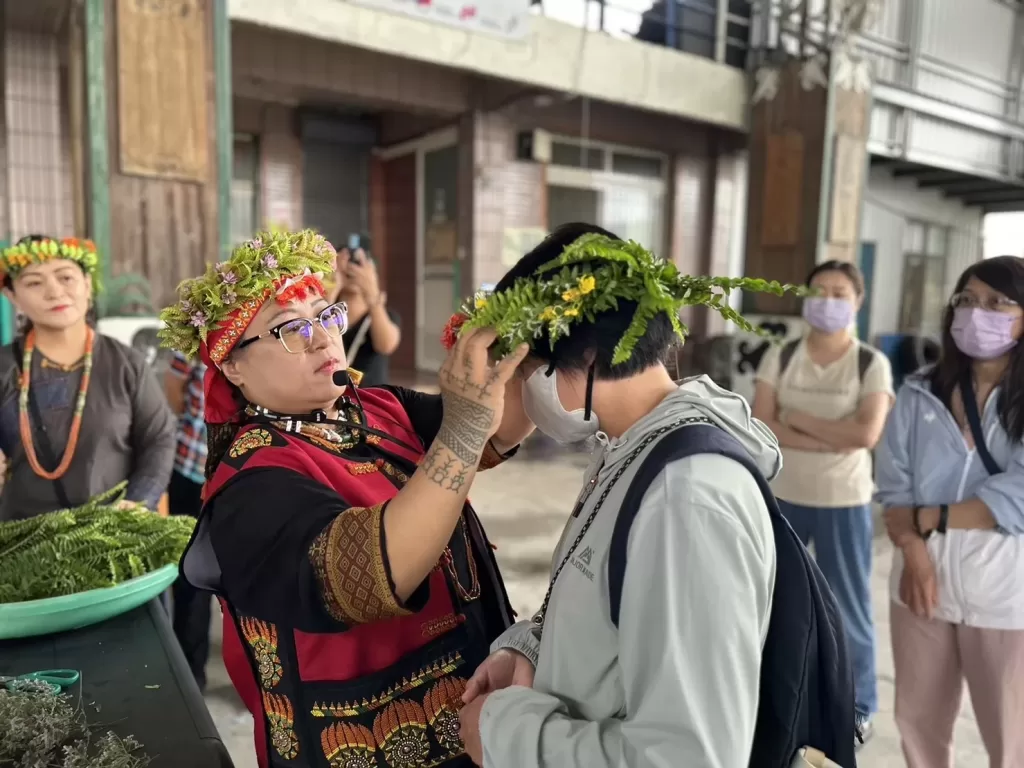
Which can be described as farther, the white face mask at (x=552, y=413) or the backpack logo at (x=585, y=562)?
the white face mask at (x=552, y=413)

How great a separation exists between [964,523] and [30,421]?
2617mm

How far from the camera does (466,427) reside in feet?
3.22

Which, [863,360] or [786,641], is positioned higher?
[863,360]

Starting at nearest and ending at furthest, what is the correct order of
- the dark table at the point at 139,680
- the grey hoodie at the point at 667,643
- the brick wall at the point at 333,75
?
the grey hoodie at the point at 667,643 < the dark table at the point at 139,680 < the brick wall at the point at 333,75

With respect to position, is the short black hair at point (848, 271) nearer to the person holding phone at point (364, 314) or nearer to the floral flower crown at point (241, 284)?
the person holding phone at point (364, 314)

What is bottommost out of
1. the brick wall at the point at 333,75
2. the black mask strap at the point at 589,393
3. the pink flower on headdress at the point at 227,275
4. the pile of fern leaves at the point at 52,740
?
the pile of fern leaves at the point at 52,740

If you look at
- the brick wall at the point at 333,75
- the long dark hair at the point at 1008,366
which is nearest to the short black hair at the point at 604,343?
the long dark hair at the point at 1008,366

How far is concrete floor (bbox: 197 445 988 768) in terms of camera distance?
2553 millimetres

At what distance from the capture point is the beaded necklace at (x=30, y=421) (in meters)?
2.17

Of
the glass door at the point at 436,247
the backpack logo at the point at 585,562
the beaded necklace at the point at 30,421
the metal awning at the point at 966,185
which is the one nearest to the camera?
the backpack logo at the point at 585,562

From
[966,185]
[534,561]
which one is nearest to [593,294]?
[534,561]

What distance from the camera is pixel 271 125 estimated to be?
754cm

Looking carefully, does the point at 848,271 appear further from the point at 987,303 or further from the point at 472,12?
the point at 472,12

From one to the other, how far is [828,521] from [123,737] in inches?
93.1
